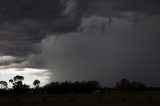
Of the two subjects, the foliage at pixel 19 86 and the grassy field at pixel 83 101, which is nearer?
the grassy field at pixel 83 101

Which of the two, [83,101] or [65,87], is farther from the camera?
[65,87]

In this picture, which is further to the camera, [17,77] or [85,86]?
[17,77]

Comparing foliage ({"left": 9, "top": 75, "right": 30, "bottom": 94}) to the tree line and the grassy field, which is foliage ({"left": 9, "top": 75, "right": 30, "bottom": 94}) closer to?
the tree line

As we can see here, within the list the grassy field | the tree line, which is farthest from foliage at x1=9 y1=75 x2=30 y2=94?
the grassy field

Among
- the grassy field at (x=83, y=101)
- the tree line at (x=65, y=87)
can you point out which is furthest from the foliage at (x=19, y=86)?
the grassy field at (x=83, y=101)

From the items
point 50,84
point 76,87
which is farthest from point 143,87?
point 50,84

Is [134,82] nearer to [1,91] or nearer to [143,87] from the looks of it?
[143,87]

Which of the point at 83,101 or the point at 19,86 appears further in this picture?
the point at 19,86

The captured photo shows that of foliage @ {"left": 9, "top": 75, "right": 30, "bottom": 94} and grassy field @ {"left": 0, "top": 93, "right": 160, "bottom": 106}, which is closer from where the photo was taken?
grassy field @ {"left": 0, "top": 93, "right": 160, "bottom": 106}

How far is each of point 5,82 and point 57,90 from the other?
60.4m

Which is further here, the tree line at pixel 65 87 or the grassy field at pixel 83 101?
the tree line at pixel 65 87

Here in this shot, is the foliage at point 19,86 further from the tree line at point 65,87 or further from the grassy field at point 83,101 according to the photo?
the grassy field at point 83,101

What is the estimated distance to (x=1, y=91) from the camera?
12319 centimetres

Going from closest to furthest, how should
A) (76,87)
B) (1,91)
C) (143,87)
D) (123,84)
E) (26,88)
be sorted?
(1,91) → (76,87) → (26,88) → (143,87) → (123,84)
